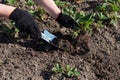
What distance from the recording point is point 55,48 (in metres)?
3.00

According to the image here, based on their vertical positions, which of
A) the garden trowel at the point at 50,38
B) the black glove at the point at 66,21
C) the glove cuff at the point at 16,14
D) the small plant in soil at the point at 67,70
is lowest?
the small plant in soil at the point at 67,70

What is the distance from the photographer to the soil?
2768 mm

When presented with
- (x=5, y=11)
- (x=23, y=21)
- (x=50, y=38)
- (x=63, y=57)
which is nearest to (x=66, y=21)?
(x=50, y=38)

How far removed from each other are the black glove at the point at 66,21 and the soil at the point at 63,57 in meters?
0.14

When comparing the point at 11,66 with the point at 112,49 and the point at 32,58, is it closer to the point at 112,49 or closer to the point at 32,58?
the point at 32,58

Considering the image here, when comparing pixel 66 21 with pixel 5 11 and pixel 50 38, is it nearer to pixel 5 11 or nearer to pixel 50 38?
pixel 50 38

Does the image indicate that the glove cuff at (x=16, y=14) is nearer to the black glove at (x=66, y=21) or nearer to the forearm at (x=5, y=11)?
the forearm at (x=5, y=11)

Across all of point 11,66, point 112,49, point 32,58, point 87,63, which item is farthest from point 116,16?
point 11,66

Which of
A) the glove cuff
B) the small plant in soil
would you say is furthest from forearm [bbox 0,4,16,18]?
the small plant in soil

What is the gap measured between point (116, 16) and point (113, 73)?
709mm

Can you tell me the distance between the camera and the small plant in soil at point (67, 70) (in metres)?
2.72

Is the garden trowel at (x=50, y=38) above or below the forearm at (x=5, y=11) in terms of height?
below

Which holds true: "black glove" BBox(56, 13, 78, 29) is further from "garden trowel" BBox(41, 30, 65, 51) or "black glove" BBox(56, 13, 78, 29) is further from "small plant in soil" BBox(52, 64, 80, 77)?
"small plant in soil" BBox(52, 64, 80, 77)

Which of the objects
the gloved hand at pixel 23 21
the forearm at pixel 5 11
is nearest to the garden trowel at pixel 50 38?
the gloved hand at pixel 23 21
